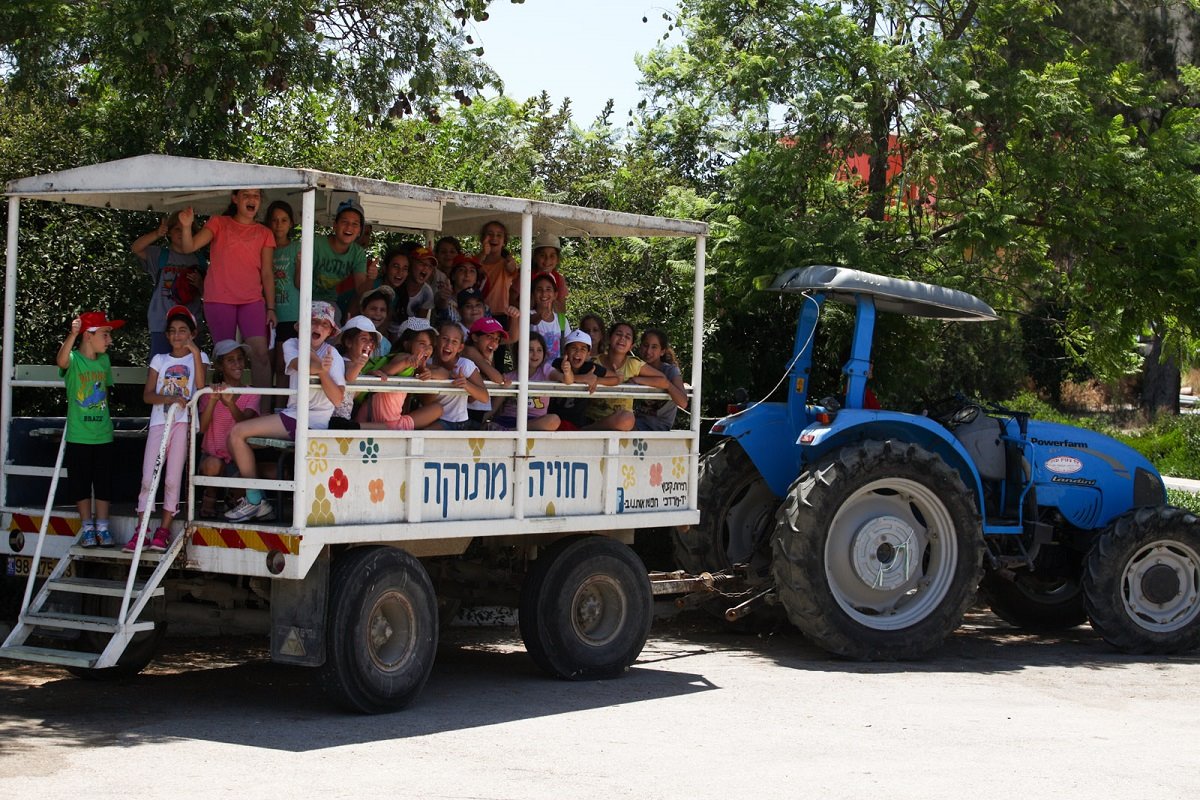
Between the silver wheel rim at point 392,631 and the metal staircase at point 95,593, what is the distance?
1.17 meters

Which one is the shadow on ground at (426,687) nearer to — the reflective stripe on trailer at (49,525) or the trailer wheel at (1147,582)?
the trailer wheel at (1147,582)

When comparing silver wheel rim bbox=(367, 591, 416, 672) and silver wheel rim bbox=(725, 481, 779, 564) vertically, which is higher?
silver wheel rim bbox=(725, 481, 779, 564)

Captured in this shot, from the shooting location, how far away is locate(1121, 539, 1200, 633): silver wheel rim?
11.8 meters

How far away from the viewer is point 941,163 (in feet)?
42.4

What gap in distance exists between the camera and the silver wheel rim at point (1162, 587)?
464 inches

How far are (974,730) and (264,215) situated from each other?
19.1ft

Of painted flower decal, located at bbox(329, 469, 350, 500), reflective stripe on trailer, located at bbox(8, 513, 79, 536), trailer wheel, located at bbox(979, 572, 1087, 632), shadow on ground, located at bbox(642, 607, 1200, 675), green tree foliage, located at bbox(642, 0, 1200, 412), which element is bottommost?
shadow on ground, located at bbox(642, 607, 1200, 675)

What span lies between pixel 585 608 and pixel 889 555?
2520 millimetres

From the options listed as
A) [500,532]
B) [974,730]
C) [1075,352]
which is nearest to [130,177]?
[500,532]

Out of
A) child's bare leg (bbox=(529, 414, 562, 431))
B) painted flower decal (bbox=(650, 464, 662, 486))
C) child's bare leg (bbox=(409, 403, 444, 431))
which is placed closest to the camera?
child's bare leg (bbox=(409, 403, 444, 431))

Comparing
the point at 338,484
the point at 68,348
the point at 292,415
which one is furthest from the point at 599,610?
the point at 68,348

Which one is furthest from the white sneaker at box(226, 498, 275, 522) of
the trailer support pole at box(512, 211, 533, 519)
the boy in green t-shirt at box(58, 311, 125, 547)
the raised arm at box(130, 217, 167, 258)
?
the raised arm at box(130, 217, 167, 258)

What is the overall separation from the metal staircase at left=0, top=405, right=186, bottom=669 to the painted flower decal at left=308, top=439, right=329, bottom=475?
0.82 meters

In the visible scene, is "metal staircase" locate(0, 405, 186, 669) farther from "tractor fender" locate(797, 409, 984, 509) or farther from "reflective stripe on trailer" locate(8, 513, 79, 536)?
"tractor fender" locate(797, 409, 984, 509)
